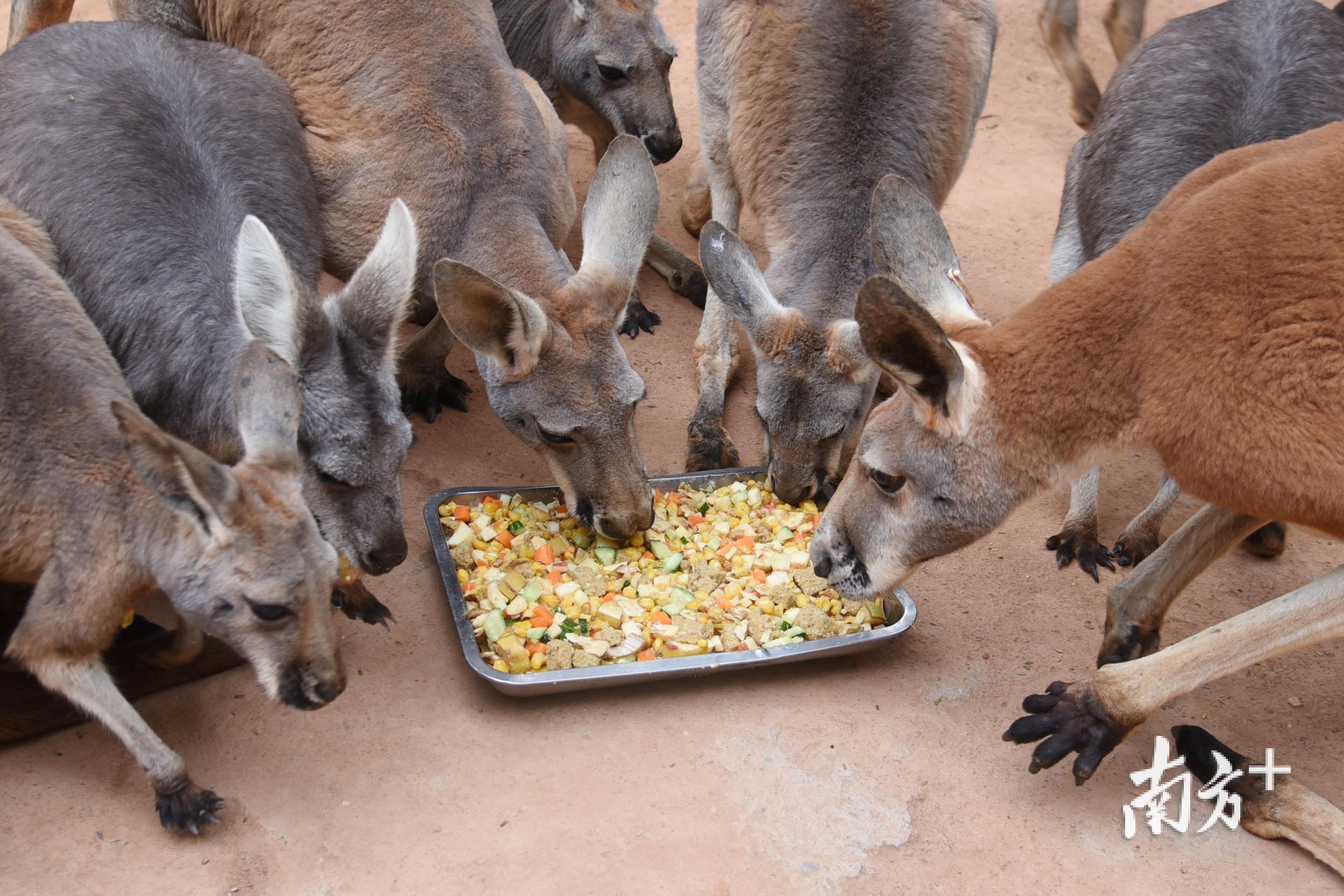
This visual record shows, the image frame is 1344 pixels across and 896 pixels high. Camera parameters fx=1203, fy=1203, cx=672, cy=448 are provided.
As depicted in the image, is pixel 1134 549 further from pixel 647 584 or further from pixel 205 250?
Answer: pixel 205 250

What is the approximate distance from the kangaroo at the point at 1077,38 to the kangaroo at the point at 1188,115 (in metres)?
0.75

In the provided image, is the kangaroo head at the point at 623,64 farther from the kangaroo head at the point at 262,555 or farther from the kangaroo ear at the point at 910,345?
the kangaroo head at the point at 262,555

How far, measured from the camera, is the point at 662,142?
6.41m

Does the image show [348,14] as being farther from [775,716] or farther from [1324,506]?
[1324,506]

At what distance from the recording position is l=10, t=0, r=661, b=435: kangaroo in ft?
15.7

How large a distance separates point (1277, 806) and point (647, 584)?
2.24 m

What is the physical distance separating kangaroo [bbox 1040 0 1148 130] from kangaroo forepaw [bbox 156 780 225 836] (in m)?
5.32

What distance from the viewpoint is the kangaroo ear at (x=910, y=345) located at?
129 inches

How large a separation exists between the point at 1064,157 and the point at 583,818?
6.89 m

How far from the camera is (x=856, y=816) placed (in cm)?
378

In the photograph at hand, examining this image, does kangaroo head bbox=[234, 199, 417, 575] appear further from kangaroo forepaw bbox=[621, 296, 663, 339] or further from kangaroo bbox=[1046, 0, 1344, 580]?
kangaroo bbox=[1046, 0, 1344, 580]

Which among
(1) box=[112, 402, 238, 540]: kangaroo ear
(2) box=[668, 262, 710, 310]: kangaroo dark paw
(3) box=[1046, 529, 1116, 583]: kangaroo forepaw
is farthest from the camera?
(2) box=[668, 262, 710, 310]: kangaroo dark paw

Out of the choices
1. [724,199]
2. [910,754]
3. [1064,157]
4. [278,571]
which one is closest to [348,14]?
[724,199]

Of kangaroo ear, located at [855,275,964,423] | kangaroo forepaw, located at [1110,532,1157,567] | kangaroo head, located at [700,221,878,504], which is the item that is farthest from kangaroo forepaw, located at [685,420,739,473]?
kangaroo ear, located at [855,275,964,423]
